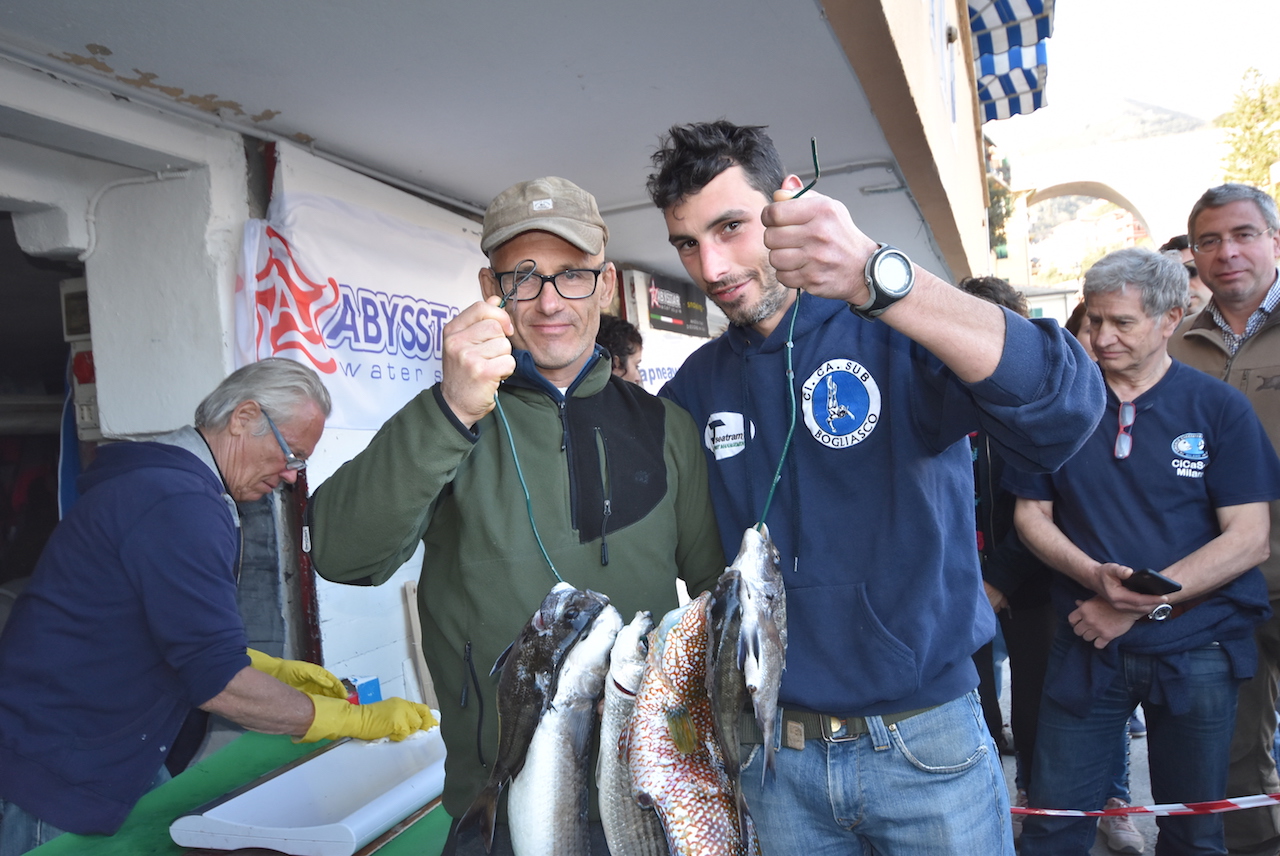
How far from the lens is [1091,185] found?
31.4 m

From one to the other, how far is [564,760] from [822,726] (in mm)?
671

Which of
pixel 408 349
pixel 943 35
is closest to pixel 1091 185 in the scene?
pixel 943 35

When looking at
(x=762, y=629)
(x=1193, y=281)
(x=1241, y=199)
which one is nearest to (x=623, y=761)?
(x=762, y=629)

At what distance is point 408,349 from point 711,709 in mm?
3986

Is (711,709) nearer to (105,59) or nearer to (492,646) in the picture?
(492,646)

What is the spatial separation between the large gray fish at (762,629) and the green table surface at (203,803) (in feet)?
5.42

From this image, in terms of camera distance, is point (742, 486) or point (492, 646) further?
point (742, 486)

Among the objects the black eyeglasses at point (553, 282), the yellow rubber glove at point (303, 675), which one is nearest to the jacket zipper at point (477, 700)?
the black eyeglasses at point (553, 282)

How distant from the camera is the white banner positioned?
13.1ft

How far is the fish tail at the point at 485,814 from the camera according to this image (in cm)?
141

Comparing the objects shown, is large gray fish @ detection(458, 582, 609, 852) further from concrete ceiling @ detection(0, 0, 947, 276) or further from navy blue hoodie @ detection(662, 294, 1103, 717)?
concrete ceiling @ detection(0, 0, 947, 276)

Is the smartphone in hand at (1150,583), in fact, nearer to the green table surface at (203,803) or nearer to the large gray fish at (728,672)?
the large gray fish at (728,672)

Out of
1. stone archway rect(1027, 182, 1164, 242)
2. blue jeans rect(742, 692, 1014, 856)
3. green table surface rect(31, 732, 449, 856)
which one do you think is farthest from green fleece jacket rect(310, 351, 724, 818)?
stone archway rect(1027, 182, 1164, 242)

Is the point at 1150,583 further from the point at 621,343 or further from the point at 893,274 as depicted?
the point at 621,343
